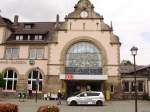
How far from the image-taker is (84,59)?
50.8 m

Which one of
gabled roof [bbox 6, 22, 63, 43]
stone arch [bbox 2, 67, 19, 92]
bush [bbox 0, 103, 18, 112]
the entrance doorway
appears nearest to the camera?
bush [bbox 0, 103, 18, 112]

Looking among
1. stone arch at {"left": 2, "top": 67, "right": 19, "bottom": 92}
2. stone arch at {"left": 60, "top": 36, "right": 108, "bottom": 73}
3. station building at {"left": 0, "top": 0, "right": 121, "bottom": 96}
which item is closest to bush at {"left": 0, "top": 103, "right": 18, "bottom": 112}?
station building at {"left": 0, "top": 0, "right": 121, "bottom": 96}

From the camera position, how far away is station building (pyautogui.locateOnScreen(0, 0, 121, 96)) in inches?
1977

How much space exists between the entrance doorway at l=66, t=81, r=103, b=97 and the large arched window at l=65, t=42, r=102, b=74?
1936mm

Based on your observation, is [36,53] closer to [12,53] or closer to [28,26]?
[12,53]

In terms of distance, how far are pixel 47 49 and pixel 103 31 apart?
9.85 m

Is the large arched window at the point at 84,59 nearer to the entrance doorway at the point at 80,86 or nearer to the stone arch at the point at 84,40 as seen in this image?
the stone arch at the point at 84,40

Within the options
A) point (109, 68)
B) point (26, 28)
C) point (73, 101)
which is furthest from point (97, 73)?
point (26, 28)

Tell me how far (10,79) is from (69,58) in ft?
34.2

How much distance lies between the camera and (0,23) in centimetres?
5419

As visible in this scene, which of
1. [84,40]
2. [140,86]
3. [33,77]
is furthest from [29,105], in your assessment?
[140,86]

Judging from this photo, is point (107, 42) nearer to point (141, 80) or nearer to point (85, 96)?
point (141, 80)

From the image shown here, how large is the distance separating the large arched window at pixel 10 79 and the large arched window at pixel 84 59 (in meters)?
8.79

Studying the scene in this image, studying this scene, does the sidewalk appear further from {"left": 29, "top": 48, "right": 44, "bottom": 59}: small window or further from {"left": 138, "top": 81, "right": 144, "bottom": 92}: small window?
{"left": 138, "top": 81, "right": 144, "bottom": 92}: small window
